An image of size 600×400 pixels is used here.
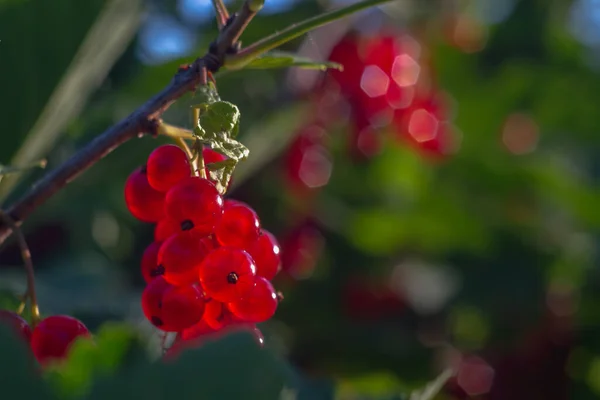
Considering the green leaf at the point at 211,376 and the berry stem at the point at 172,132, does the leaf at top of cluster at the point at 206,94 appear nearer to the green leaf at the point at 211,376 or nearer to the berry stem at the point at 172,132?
the berry stem at the point at 172,132

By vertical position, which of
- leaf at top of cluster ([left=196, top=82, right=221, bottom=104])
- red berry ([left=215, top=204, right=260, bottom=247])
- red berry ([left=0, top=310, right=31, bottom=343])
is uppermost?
leaf at top of cluster ([left=196, top=82, right=221, bottom=104])

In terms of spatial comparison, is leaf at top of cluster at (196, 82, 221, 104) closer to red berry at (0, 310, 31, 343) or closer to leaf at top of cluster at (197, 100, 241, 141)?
leaf at top of cluster at (197, 100, 241, 141)

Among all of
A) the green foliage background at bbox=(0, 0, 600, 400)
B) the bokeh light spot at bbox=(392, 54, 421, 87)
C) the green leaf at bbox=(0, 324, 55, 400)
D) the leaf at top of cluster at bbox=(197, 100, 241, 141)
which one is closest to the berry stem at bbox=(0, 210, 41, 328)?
the leaf at top of cluster at bbox=(197, 100, 241, 141)

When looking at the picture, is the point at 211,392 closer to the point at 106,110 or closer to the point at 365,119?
the point at 106,110

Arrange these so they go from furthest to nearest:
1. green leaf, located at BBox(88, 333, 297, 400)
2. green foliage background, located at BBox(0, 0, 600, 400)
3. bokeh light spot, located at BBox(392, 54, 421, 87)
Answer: bokeh light spot, located at BBox(392, 54, 421, 87), green foliage background, located at BBox(0, 0, 600, 400), green leaf, located at BBox(88, 333, 297, 400)

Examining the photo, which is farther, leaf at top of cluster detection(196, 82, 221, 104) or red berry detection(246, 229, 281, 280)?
red berry detection(246, 229, 281, 280)

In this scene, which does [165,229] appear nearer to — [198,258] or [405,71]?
[198,258]

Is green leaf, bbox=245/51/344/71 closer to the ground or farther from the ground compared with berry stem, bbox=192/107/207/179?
farther from the ground
